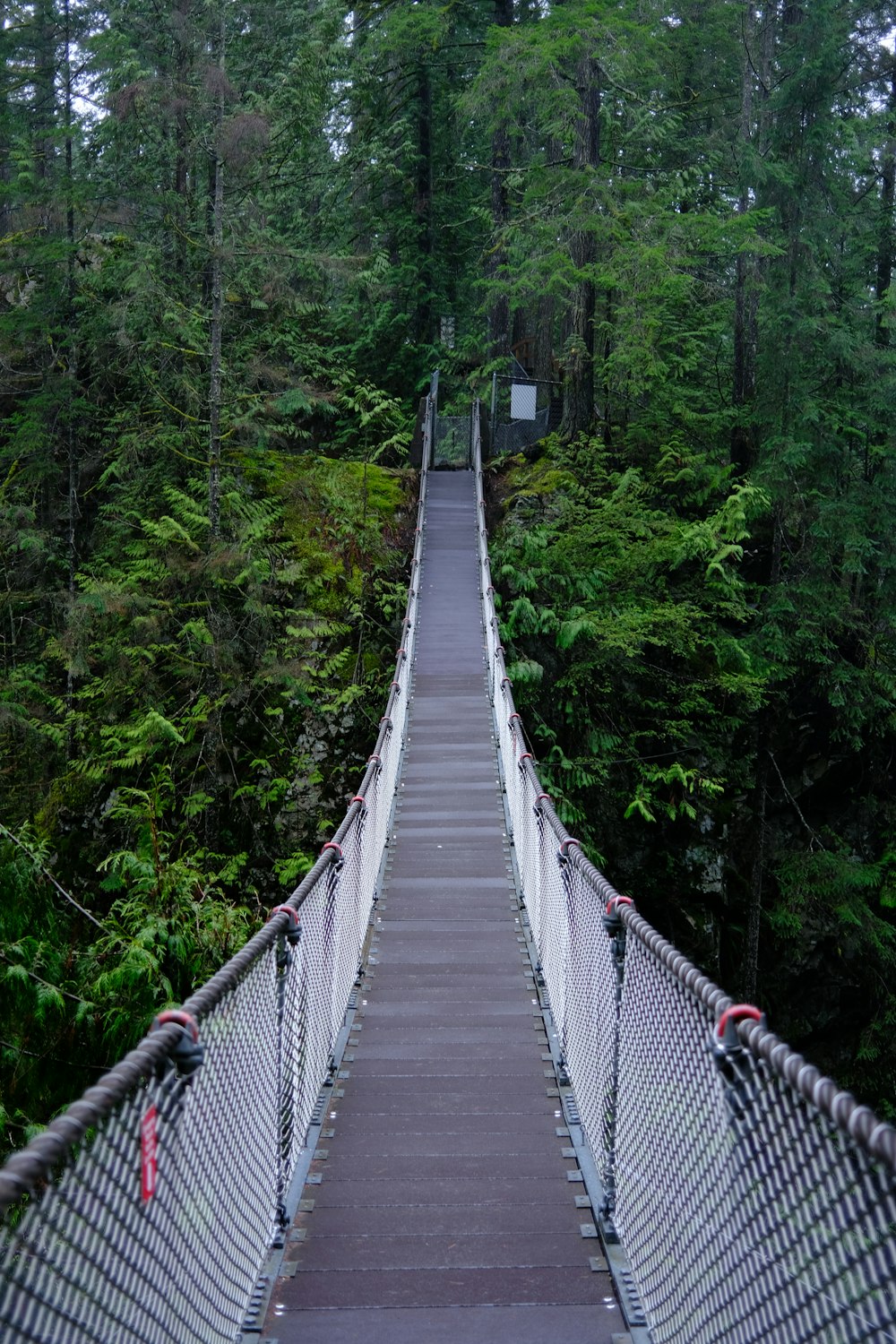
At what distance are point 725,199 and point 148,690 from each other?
1641 centimetres

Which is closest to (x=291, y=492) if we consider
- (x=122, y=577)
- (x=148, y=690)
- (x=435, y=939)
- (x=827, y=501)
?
(x=122, y=577)

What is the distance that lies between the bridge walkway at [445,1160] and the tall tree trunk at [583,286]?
994cm

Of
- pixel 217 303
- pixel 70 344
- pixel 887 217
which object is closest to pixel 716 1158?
pixel 217 303

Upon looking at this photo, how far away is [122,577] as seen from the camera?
12.1 metres

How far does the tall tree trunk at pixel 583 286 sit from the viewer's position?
1440cm

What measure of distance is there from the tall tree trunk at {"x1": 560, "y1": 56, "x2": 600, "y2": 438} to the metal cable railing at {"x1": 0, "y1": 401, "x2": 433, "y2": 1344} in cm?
1215

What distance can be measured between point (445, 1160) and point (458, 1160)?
51 millimetres

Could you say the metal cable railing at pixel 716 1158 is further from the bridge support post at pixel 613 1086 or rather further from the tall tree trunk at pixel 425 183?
the tall tree trunk at pixel 425 183

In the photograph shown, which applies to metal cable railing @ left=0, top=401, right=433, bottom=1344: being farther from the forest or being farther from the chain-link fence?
the chain-link fence

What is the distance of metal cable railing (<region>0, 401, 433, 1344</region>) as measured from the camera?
174cm

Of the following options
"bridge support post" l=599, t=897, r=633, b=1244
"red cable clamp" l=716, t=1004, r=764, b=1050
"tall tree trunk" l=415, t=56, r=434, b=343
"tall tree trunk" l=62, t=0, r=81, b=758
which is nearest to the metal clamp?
"red cable clamp" l=716, t=1004, r=764, b=1050

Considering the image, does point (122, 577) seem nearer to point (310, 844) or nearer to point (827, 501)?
point (310, 844)

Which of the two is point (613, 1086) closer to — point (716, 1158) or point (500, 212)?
point (716, 1158)

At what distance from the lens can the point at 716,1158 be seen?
250cm
